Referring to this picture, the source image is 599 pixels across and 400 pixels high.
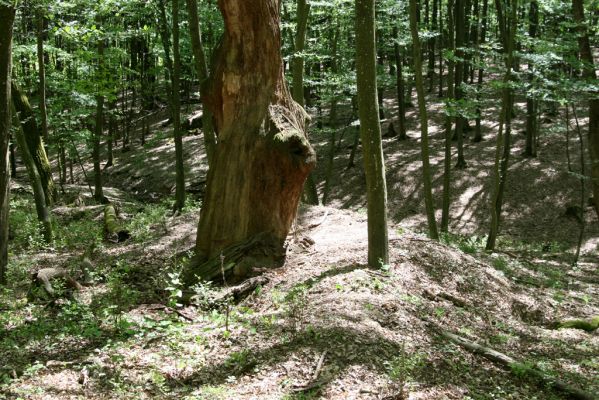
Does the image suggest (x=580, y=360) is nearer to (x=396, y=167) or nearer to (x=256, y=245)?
(x=256, y=245)

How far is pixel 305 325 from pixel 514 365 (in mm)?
2528

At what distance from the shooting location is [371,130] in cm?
798

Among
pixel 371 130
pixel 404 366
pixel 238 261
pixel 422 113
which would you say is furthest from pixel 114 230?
pixel 404 366

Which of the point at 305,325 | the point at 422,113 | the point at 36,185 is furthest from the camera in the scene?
the point at 422,113

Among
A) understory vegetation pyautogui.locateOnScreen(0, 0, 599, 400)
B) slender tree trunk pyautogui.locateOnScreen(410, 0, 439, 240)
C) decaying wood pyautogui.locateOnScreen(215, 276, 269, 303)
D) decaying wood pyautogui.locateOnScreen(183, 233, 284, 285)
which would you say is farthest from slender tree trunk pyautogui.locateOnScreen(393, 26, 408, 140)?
decaying wood pyautogui.locateOnScreen(215, 276, 269, 303)

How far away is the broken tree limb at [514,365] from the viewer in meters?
5.90

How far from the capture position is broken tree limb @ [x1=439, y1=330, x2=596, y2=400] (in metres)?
5.90

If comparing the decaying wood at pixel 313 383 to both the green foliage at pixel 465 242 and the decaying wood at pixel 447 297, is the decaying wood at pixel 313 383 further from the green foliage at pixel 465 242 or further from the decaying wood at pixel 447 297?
the green foliage at pixel 465 242

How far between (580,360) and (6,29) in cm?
978

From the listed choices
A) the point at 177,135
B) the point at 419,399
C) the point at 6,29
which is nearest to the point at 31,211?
the point at 177,135

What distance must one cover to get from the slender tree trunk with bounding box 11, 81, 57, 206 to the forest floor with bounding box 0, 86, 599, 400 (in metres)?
3.99

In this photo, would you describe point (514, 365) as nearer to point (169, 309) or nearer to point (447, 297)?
point (447, 297)

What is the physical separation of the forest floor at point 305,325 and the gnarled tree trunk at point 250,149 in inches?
32.5

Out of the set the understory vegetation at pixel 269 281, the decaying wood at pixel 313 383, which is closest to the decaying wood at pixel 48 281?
the understory vegetation at pixel 269 281
